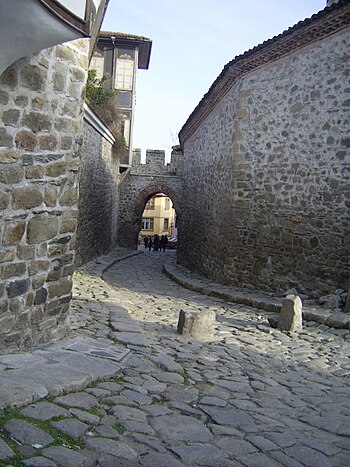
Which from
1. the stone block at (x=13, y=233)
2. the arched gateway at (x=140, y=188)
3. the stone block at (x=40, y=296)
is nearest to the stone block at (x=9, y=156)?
the stone block at (x=13, y=233)

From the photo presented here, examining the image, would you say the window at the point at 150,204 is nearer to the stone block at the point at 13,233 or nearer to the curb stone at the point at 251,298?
the curb stone at the point at 251,298

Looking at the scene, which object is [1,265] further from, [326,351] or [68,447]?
[326,351]

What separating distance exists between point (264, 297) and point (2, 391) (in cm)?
700

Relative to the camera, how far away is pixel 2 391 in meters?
2.99

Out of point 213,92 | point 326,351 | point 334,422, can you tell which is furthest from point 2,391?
point 213,92

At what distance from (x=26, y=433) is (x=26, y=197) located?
1973 millimetres

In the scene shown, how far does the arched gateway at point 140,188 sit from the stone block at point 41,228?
19673mm

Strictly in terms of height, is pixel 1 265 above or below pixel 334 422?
above

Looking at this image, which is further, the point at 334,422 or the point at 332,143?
the point at 332,143

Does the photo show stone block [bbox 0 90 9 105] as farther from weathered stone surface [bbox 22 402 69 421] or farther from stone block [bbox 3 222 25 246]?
weathered stone surface [bbox 22 402 69 421]

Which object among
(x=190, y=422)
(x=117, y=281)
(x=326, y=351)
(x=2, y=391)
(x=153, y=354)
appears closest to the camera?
(x=2, y=391)

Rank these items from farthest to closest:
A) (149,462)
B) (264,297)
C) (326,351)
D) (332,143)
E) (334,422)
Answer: (264,297)
(332,143)
(326,351)
(334,422)
(149,462)

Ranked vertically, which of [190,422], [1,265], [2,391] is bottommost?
[190,422]

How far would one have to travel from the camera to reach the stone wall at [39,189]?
3.73 metres
